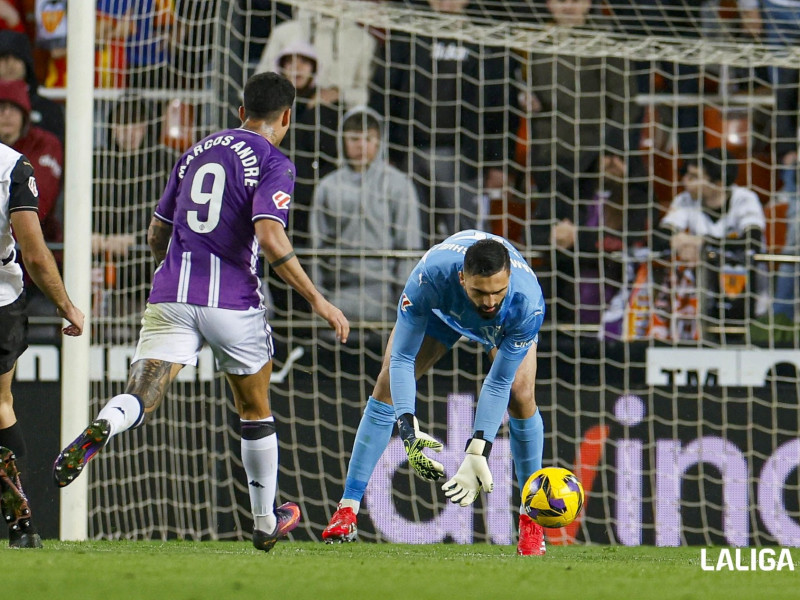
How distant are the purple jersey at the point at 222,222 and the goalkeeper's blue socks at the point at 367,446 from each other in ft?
3.97

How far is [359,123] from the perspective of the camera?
27.8ft

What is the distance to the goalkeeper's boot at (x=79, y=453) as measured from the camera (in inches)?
162

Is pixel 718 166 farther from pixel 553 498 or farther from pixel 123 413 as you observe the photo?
pixel 123 413

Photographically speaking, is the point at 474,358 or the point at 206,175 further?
the point at 474,358

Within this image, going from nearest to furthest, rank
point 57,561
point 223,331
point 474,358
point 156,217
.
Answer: point 57,561 < point 223,331 < point 156,217 < point 474,358

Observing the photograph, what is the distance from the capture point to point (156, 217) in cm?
496

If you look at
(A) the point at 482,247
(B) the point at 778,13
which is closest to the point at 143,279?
(A) the point at 482,247

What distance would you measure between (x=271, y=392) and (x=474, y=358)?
4.27 feet

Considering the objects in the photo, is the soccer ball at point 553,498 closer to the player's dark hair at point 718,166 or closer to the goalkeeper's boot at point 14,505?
the goalkeeper's boot at point 14,505

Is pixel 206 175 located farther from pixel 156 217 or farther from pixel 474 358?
pixel 474 358

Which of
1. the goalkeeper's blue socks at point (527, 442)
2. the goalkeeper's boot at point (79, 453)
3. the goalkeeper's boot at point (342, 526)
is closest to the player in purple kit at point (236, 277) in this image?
the goalkeeper's boot at point (79, 453)

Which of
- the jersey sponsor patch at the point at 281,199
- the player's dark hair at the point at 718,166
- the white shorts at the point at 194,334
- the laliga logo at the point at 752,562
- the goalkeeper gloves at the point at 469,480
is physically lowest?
the laliga logo at the point at 752,562

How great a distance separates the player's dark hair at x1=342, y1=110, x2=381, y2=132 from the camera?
8453 mm

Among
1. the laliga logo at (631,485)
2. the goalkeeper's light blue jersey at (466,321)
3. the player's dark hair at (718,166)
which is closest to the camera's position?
the goalkeeper's light blue jersey at (466,321)
